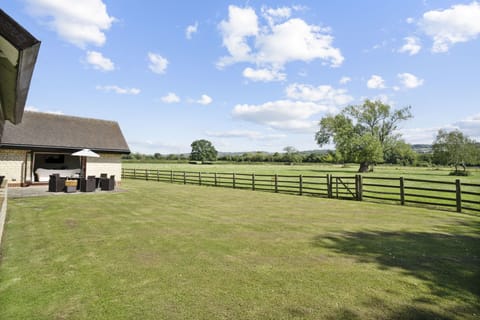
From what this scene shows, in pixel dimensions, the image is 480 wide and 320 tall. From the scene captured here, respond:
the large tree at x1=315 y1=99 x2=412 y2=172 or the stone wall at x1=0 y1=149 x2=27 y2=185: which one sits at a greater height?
the large tree at x1=315 y1=99 x2=412 y2=172

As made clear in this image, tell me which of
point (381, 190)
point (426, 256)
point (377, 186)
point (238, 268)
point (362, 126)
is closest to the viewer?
point (238, 268)

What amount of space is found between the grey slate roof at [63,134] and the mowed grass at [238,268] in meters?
10.8

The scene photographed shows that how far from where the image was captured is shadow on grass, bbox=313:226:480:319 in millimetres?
3359

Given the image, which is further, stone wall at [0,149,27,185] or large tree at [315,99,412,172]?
large tree at [315,99,412,172]

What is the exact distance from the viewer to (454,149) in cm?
4191

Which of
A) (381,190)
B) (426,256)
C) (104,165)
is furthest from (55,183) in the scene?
(381,190)

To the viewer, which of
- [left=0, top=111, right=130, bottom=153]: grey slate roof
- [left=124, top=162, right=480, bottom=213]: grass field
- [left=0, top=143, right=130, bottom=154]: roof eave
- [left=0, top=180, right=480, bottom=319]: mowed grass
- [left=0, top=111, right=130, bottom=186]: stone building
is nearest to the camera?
[left=0, top=180, right=480, bottom=319]: mowed grass

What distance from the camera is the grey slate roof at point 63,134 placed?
614 inches

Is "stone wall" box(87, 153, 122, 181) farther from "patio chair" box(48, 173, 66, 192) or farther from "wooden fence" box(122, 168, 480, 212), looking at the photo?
"wooden fence" box(122, 168, 480, 212)

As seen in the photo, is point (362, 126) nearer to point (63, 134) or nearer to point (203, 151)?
point (63, 134)

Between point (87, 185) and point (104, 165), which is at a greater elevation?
point (104, 165)

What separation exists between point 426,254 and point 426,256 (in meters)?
0.12

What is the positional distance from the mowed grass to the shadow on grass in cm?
2

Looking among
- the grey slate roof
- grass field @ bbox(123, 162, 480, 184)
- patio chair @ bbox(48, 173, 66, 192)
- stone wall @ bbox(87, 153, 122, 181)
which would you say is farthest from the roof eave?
grass field @ bbox(123, 162, 480, 184)
